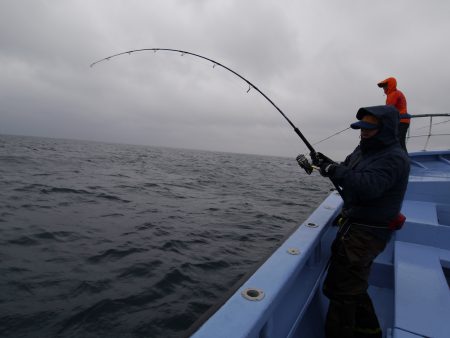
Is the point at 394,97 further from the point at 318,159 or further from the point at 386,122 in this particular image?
the point at 386,122

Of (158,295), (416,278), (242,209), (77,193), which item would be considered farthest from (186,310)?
(77,193)

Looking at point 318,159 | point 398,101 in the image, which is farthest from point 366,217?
point 398,101

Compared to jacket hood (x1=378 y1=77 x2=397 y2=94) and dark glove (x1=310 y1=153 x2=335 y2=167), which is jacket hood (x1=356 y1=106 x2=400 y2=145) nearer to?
dark glove (x1=310 y1=153 x2=335 y2=167)

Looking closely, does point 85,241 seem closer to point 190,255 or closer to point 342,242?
point 190,255

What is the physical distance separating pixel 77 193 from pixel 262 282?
8.30m

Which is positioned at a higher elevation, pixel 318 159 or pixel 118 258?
pixel 318 159

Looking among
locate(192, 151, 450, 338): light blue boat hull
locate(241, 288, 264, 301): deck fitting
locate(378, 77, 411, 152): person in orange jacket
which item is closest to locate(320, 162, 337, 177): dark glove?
locate(192, 151, 450, 338): light blue boat hull

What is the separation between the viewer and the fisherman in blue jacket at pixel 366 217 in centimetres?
203

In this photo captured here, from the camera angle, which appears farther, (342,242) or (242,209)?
(242,209)

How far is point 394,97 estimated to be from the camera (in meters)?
4.98

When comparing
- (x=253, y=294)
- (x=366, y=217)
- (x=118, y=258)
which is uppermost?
(x=366, y=217)

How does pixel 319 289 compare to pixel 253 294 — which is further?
pixel 319 289

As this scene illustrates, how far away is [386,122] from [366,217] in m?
0.77

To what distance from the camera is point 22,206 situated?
6668mm
